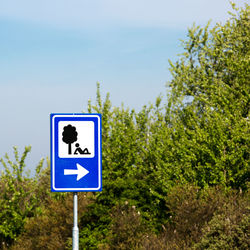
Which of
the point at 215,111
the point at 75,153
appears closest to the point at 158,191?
the point at 215,111

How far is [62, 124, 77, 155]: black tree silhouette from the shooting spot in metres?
6.25

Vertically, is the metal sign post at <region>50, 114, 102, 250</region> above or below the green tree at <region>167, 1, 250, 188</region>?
below

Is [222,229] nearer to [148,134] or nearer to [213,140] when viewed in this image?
[213,140]

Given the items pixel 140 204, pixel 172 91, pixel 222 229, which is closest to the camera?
pixel 222 229

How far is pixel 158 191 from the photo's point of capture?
19.0 meters

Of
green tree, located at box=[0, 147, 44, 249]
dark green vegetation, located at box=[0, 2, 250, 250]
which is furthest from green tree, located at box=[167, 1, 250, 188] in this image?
green tree, located at box=[0, 147, 44, 249]

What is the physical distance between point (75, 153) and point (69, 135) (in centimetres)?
25

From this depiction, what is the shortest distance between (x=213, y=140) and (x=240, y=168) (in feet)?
4.76

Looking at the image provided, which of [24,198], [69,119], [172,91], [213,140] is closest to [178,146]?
[213,140]

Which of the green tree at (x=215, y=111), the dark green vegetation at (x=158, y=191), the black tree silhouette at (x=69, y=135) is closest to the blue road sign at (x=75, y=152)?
the black tree silhouette at (x=69, y=135)

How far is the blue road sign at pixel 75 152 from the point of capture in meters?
6.21

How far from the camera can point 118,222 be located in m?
14.9

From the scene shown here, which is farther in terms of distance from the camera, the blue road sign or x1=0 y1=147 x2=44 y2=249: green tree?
x1=0 y1=147 x2=44 y2=249: green tree

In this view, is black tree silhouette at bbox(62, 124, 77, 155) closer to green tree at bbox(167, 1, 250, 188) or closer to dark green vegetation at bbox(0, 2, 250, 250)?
dark green vegetation at bbox(0, 2, 250, 250)
